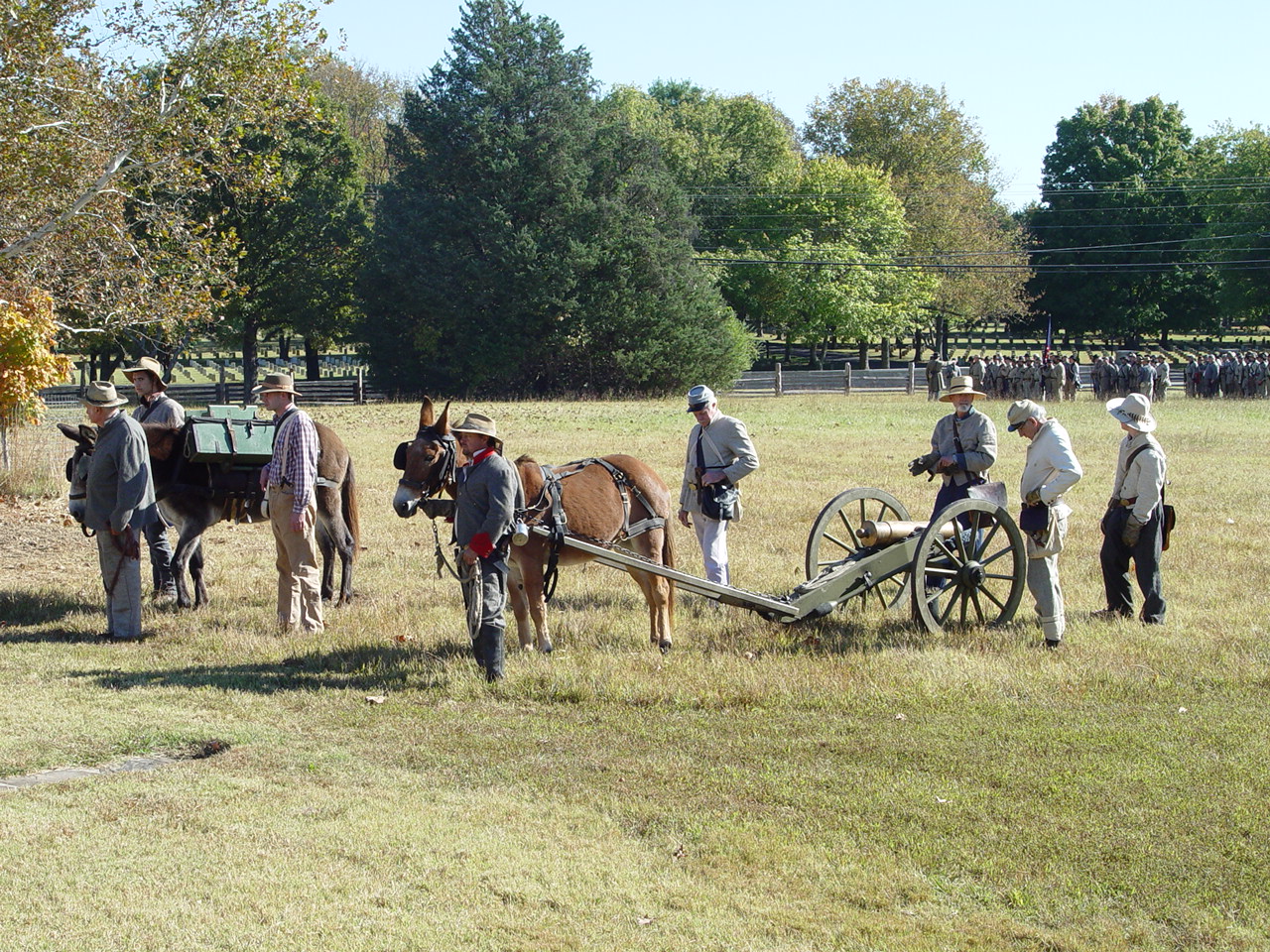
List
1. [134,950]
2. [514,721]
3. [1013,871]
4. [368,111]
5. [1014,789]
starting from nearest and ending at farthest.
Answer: [134,950]
[1013,871]
[1014,789]
[514,721]
[368,111]

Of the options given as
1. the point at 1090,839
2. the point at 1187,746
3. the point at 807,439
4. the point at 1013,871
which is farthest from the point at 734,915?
the point at 807,439

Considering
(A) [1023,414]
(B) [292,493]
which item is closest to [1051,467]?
(A) [1023,414]

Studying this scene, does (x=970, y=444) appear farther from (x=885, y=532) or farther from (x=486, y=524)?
(x=486, y=524)

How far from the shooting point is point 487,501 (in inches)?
308

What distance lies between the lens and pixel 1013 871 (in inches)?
203

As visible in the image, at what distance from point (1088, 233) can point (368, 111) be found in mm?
40976

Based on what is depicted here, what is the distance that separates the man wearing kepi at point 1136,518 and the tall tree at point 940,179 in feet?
189

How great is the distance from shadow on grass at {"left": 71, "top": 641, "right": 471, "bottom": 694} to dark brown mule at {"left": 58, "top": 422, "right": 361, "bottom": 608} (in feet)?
6.30

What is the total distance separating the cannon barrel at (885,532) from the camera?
29.9 feet

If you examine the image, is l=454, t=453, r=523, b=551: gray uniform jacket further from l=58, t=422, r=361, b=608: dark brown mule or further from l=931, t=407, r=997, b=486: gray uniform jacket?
l=931, t=407, r=997, b=486: gray uniform jacket

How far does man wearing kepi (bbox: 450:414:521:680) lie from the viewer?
775 centimetres

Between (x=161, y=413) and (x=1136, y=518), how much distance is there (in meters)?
7.99

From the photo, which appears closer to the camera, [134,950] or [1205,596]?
[134,950]

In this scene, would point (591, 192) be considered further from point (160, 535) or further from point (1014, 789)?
point (1014, 789)
